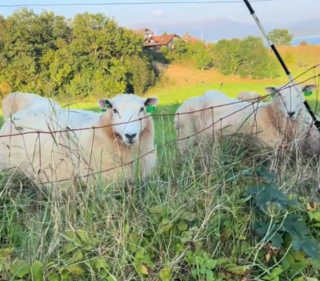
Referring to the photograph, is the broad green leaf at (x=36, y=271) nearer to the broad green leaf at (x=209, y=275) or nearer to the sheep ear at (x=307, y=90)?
the broad green leaf at (x=209, y=275)

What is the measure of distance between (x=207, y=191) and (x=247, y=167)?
0.53 metres

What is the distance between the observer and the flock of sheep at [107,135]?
4.13 m

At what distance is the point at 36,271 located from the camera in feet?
9.04

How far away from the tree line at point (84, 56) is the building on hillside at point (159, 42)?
2.7 inches

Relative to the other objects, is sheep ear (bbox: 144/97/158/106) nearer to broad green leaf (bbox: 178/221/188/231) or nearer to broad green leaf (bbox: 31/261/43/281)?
broad green leaf (bbox: 178/221/188/231)

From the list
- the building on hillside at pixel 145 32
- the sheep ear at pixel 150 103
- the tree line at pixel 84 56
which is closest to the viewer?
the sheep ear at pixel 150 103

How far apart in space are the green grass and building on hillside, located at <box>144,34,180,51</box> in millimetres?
3575

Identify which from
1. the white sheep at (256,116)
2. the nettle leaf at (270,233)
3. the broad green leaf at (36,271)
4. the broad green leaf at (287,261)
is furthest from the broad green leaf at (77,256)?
the white sheep at (256,116)

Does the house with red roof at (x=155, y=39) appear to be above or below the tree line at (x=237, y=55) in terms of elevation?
above

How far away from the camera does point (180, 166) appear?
399 cm

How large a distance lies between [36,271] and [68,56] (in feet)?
13.5

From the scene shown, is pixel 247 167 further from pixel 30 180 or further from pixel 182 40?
pixel 182 40

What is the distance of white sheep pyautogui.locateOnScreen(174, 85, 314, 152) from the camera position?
508cm

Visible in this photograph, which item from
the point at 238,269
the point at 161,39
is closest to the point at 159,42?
the point at 161,39
